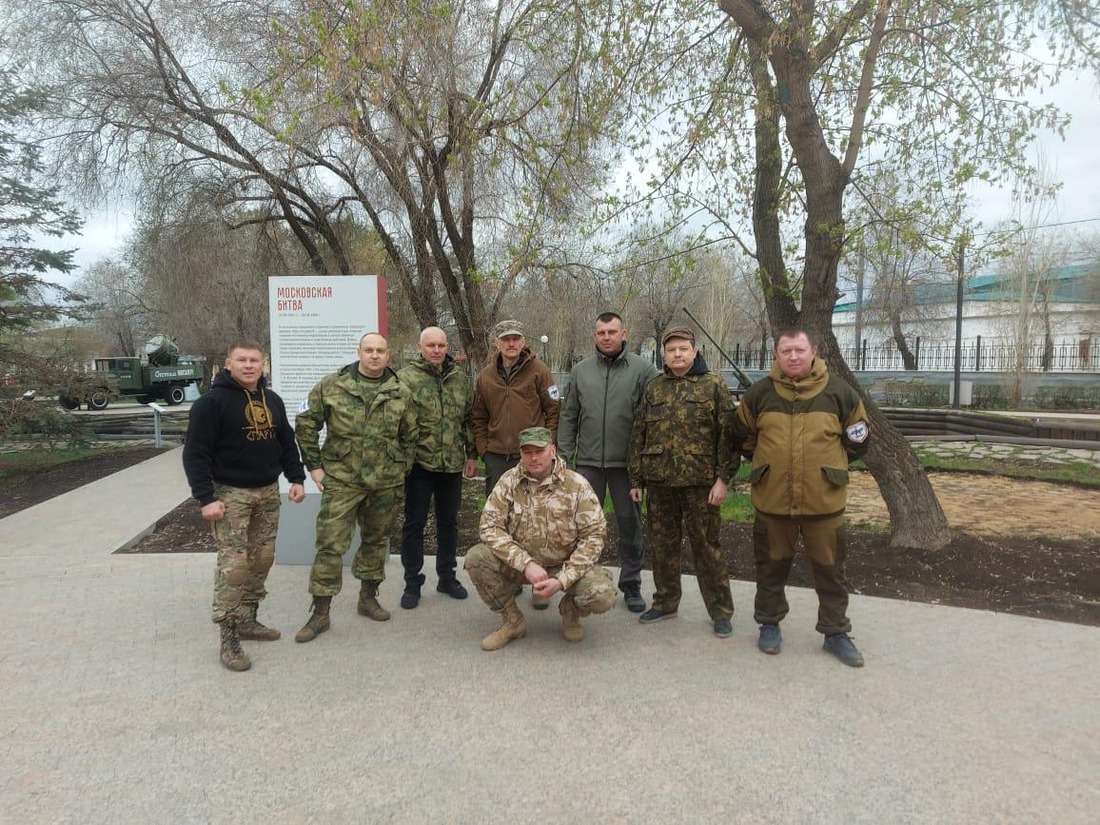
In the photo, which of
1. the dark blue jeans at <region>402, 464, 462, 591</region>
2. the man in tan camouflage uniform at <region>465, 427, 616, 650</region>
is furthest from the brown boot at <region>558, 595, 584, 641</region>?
the dark blue jeans at <region>402, 464, 462, 591</region>

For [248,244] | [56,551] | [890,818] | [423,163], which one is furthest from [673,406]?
[248,244]

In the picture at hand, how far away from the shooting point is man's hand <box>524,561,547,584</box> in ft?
11.3

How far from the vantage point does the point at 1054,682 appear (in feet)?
10.5

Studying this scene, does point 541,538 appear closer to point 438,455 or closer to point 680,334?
point 438,455

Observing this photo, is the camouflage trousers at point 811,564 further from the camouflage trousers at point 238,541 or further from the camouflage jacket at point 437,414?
the camouflage trousers at point 238,541

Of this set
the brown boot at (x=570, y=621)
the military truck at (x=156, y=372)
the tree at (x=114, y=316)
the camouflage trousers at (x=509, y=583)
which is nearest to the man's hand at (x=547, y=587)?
Answer: the camouflage trousers at (x=509, y=583)

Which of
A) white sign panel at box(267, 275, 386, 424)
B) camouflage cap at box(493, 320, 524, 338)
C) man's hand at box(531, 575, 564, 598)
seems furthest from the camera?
white sign panel at box(267, 275, 386, 424)

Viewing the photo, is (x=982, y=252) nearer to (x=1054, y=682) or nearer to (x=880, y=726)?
(x=1054, y=682)

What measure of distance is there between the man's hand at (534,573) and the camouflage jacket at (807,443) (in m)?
1.22

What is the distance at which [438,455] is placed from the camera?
4289 millimetres

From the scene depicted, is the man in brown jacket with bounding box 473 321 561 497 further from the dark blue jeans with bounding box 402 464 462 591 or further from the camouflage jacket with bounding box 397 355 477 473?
the dark blue jeans with bounding box 402 464 462 591

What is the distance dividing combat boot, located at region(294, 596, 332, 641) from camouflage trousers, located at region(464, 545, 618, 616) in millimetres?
941

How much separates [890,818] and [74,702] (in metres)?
3.46

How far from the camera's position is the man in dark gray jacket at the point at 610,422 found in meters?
4.14
